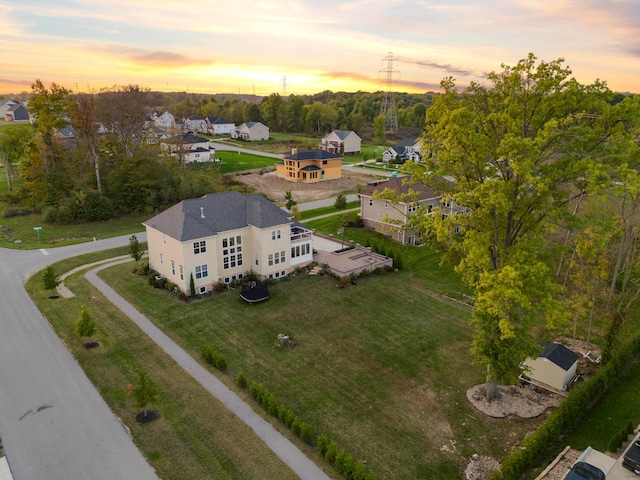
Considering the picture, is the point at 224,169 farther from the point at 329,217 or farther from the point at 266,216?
the point at 266,216

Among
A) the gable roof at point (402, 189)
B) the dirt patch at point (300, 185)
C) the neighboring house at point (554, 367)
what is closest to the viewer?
the neighboring house at point (554, 367)

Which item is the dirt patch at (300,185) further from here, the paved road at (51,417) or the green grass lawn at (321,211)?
the paved road at (51,417)

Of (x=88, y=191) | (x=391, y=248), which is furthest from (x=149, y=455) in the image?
(x=88, y=191)

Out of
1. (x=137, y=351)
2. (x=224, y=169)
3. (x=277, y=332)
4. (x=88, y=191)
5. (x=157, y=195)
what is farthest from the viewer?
(x=224, y=169)

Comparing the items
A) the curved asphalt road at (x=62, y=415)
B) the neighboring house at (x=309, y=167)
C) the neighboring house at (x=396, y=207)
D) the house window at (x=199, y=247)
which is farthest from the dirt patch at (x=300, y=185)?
the curved asphalt road at (x=62, y=415)

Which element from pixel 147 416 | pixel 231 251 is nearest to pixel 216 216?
pixel 231 251

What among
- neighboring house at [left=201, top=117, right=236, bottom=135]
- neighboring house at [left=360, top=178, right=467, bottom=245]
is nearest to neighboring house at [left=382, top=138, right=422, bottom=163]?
neighboring house at [left=360, top=178, right=467, bottom=245]

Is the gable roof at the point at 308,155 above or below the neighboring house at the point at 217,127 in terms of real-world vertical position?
below
